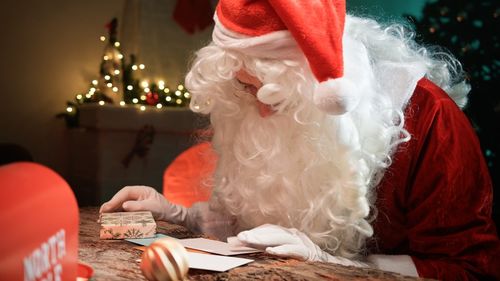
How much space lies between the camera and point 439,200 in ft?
5.83

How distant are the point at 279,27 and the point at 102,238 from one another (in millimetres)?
718

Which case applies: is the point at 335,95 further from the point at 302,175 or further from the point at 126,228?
the point at 126,228

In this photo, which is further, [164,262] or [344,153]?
[344,153]

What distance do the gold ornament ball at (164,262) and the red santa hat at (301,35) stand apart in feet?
1.69

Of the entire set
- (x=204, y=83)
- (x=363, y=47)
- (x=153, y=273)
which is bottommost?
(x=153, y=273)

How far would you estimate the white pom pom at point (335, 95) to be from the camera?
1.51 meters

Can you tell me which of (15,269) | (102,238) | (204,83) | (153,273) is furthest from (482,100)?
(15,269)

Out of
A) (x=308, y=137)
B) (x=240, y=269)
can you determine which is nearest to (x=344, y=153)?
(x=308, y=137)

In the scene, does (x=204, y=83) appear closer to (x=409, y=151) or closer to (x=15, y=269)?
(x=409, y=151)

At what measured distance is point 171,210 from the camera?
2090mm

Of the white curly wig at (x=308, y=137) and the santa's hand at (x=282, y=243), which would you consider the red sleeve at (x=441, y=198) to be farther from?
the santa's hand at (x=282, y=243)

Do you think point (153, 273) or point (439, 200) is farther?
point (439, 200)

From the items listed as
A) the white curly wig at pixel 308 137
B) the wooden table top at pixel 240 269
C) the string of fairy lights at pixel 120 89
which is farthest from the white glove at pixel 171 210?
the string of fairy lights at pixel 120 89

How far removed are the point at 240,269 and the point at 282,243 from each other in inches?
7.5
